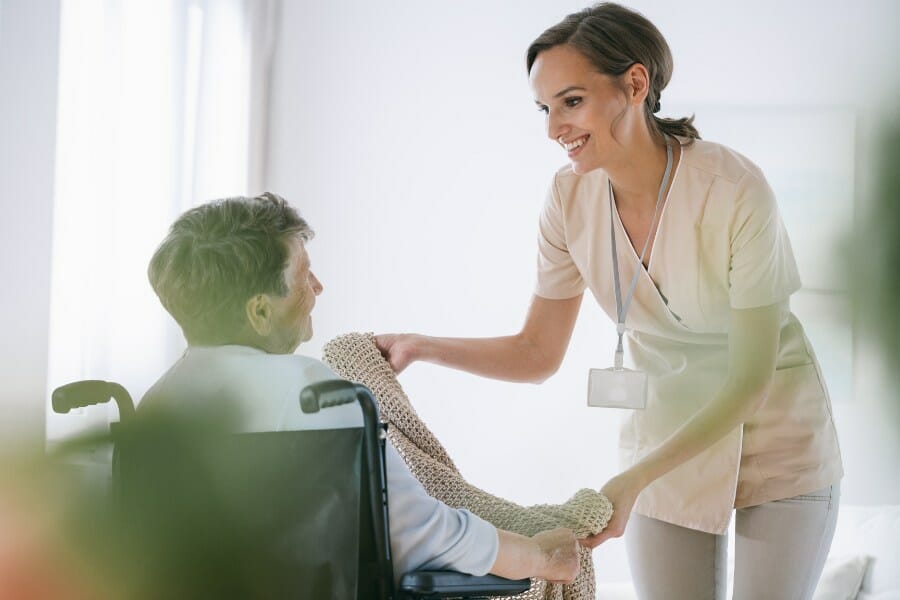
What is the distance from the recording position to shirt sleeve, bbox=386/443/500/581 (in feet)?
4.20

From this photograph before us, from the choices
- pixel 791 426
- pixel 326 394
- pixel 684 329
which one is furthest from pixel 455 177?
pixel 326 394

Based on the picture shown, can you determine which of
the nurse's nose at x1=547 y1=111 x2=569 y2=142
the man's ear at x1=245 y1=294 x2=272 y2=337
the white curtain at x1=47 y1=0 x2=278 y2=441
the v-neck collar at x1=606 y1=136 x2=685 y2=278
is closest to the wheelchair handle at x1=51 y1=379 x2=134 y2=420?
the man's ear at x1=245 y1=294 x2=272 y2=337

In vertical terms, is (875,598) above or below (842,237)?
below

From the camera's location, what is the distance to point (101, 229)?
2.57 meters

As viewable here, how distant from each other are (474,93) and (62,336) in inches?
80.6

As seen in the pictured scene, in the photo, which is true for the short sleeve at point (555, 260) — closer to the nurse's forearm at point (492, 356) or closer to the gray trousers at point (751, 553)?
the nurse's forearm at point (492, 356)

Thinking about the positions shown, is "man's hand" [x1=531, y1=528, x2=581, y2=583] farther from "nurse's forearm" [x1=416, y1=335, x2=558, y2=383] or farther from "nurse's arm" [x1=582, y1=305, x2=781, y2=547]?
"nurse's forearm" [x1=416, y1=335, x2=558, y2=383]

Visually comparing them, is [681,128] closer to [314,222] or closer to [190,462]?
[190,462]

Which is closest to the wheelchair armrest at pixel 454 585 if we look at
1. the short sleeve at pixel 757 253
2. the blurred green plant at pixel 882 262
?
the short sleeve at pixel 757 253

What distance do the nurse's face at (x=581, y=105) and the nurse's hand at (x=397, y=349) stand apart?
46 centimetres

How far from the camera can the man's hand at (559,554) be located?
1407 mm

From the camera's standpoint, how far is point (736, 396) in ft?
5.19

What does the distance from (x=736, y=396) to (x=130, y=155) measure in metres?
1.96

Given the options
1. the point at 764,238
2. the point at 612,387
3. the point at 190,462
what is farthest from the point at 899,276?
the point at 612,387
